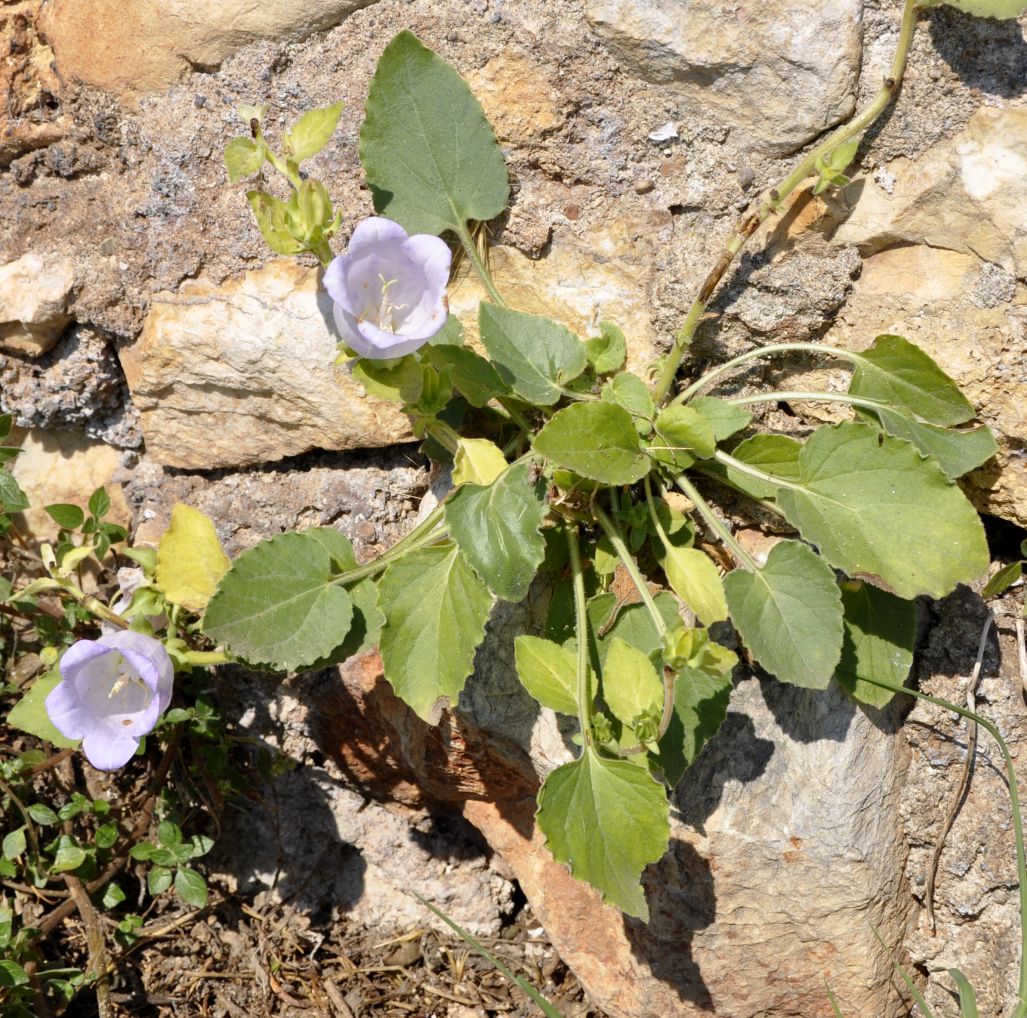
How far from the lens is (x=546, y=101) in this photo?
2127mm

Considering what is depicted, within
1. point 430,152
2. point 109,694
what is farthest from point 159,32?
point 109,694

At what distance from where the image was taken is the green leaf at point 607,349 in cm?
211

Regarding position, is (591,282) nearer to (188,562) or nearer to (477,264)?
(477,264)

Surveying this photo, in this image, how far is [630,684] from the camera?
1868 millimetres

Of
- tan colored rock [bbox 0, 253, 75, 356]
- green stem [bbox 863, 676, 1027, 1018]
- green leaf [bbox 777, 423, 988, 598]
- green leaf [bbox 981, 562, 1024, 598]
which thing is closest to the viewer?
green stem [bbox 863, 676, 1027, 1018]

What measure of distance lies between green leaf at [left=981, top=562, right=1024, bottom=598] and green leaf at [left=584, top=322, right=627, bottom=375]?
821 mm

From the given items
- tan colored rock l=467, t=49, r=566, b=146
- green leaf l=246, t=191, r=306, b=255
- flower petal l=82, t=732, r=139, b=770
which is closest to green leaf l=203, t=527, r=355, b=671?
flower petal l=82, t=732, r=139, b=770

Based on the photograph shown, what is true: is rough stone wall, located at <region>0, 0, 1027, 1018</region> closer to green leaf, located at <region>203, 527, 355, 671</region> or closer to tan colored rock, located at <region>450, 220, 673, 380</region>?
tan colored rock, located at <region>450, 220, 673, 380</region>

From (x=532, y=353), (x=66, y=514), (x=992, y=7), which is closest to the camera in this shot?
(x=992, y=7)

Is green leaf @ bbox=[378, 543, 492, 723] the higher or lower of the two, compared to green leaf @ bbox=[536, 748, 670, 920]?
higher

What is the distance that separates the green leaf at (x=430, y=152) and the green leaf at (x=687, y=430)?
20.9 inches

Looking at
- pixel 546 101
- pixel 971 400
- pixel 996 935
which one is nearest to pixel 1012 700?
pixel 996 935

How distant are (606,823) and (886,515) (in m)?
0.71

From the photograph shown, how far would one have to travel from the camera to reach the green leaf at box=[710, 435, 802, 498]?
200 cm
